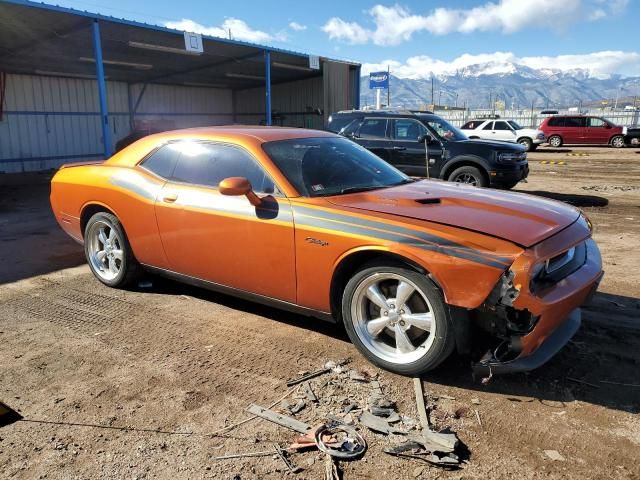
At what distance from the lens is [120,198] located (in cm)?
462

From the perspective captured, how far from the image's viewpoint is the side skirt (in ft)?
11.6

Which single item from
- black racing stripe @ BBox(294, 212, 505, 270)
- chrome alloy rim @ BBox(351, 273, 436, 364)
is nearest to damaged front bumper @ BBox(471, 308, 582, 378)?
chrome alloy rim @ BBox(351, 273, 436, 364)

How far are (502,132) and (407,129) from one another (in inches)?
610

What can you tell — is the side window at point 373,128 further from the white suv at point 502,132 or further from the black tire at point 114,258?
the white suv at point 502,132

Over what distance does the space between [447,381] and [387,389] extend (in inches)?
16.3

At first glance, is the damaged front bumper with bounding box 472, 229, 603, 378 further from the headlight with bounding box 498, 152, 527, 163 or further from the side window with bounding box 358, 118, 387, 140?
the side window with bounding box 358, 118, 387, 140

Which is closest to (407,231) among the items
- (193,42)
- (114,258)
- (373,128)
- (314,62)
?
(114,258)

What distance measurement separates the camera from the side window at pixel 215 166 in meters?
3.83

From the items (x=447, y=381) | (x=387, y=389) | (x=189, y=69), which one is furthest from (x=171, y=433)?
(x=189, y=69)

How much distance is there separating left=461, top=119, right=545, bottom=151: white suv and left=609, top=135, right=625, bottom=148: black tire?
4.35 metres

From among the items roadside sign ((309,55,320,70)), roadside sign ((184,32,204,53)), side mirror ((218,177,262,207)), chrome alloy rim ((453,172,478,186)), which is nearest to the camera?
side mirror ((218,177,262,207))

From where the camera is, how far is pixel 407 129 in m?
10.1

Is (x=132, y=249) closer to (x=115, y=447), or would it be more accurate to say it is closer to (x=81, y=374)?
(x=81, y=374)

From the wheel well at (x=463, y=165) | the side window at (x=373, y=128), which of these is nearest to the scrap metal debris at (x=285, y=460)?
the wheel well at (x=463, y=165)
